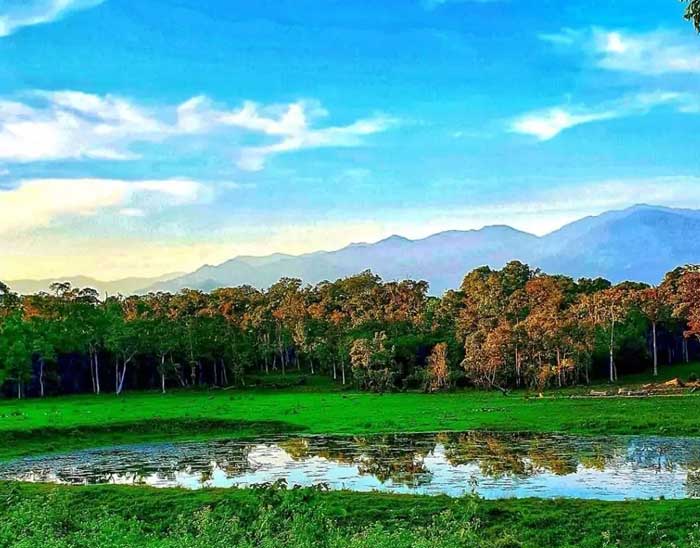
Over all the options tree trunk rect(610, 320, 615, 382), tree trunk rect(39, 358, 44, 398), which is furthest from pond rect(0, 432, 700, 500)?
tree trunk rect(39, 358, 44, 398)

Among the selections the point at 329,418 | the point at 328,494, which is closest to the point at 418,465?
the point at 328,494

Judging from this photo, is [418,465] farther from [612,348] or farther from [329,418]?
[612,348]

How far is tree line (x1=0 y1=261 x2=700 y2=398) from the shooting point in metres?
68.4

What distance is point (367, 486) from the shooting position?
2436 centimetres

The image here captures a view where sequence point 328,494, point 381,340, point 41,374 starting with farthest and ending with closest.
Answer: point 381,340 → point 41,374 → point 328,494

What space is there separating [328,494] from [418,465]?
8.33 metres

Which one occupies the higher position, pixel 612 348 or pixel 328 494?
pixel 328 494

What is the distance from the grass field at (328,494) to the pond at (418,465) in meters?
2.83

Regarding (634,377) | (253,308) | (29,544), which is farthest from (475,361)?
(29,544)

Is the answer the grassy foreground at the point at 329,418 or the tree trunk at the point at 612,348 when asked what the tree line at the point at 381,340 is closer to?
the tree trunk at the point at 612,348

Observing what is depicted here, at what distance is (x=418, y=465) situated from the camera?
92.6 ft

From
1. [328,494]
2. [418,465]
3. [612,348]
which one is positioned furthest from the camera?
[612,348]

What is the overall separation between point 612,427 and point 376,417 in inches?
521

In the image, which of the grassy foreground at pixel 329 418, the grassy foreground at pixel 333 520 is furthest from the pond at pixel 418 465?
the grassy foreground at pixel 333 520
